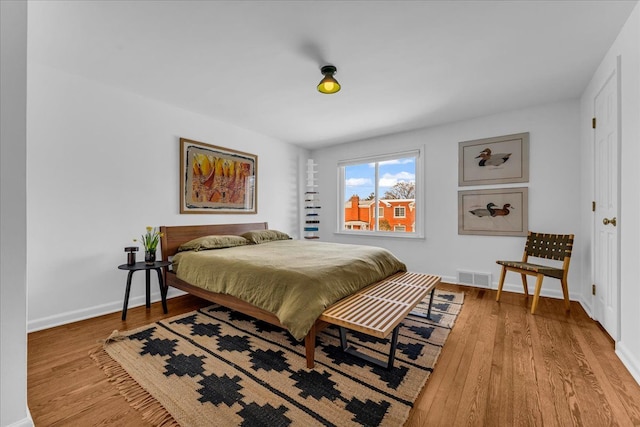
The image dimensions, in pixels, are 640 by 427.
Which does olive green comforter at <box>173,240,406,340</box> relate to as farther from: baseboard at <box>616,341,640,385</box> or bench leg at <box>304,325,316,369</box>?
baseboard at <box>616,341,640,385</box>

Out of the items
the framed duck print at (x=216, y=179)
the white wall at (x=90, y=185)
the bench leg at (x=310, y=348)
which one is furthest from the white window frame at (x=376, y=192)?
the bench leg at (x=310, y=348)

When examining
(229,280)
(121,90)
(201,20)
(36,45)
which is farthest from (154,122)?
(229,280)

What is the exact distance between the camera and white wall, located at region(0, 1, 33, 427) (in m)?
1.17

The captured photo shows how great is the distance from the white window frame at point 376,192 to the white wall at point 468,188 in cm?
8

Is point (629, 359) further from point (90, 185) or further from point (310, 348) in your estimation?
point (90, 185)

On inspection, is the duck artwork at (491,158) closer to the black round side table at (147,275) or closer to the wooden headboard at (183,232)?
the wooden headboard at (183,232)

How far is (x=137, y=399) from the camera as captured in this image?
4.96 feet

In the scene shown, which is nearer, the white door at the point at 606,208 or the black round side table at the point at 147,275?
the white door at the point at 606,208

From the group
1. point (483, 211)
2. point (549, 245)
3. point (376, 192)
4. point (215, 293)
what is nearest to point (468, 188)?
point (483, 211)

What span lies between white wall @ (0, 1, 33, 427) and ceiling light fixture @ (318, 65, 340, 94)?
70.8 inches

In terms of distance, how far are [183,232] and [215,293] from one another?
4.09 feet

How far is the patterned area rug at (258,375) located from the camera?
4.58ft

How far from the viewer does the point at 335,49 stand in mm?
2244

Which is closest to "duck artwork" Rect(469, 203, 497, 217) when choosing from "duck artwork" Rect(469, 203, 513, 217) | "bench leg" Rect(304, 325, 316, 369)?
"duck artwork" Rect(469, 203, 513, 217)
